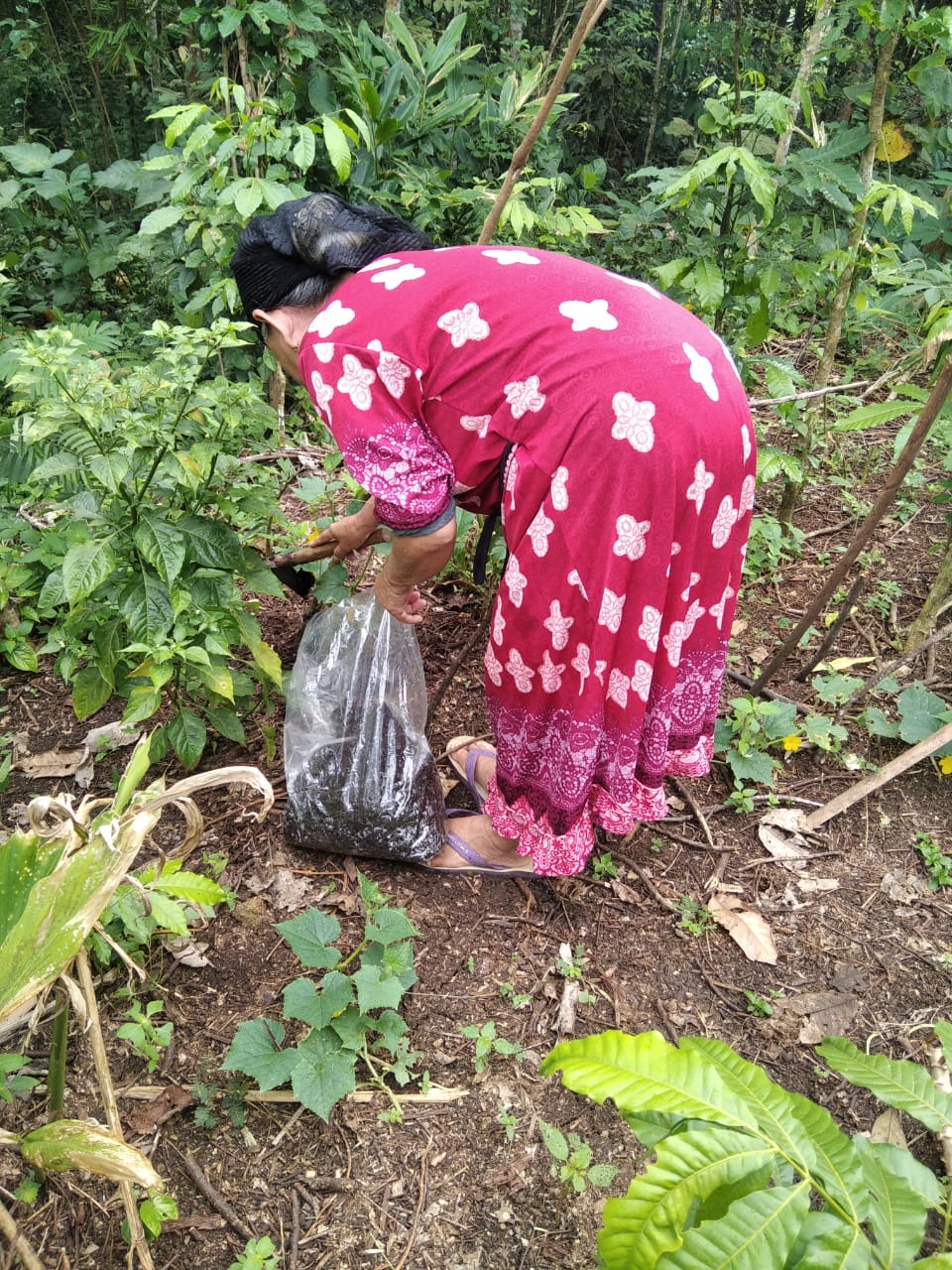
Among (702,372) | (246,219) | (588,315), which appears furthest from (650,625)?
(246,219)

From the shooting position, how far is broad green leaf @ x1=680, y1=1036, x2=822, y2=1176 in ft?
3.10

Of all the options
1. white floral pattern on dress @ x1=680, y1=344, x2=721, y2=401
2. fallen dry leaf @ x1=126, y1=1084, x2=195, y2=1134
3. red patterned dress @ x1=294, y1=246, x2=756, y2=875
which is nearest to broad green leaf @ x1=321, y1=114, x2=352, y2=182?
red patterned dress @ x1=294, y1=246, x2=756, y2=875

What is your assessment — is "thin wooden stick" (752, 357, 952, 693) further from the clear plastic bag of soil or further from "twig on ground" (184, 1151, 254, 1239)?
"twig on ground" (184, 1151, 254, 1239)

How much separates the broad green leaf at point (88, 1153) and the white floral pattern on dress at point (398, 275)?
1.39 metres

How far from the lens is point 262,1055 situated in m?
1.61

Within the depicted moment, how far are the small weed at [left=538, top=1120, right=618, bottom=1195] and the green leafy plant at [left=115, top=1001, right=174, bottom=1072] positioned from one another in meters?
0.75

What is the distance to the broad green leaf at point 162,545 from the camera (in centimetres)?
170

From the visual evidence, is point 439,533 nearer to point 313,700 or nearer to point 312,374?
point 312,374

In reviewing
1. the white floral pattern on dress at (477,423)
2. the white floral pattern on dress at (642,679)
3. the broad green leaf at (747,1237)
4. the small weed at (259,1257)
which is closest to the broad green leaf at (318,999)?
the small weed at (259,1257)

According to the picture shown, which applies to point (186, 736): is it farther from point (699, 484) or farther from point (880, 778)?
point (880, 778)

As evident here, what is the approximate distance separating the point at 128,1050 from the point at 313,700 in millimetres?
843

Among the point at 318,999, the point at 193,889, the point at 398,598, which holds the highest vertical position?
the point at 398,598

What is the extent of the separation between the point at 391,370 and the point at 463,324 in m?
0.15

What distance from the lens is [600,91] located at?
6.56 metres
